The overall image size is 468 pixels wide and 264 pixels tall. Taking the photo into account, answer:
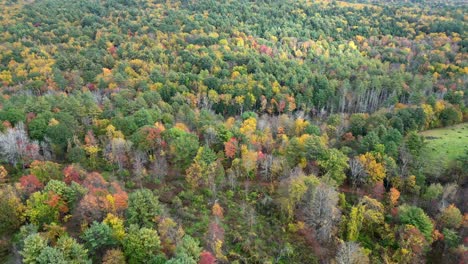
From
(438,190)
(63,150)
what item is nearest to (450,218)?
(438,190)

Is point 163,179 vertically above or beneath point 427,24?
beneath

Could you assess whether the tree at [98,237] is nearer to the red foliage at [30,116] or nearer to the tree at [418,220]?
the red foliage at [30,116]

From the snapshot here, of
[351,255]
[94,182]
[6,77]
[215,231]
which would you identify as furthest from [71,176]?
[6,77]

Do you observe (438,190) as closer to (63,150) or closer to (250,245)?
(250,245)

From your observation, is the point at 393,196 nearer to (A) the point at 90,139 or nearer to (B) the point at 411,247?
(B) the point at 411,247

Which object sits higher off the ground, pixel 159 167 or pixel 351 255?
pixel 159 167

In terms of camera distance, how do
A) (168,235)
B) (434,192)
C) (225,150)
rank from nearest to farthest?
(168,235), (434,192), (225,150)

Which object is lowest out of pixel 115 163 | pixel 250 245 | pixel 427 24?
pixel 250 245
